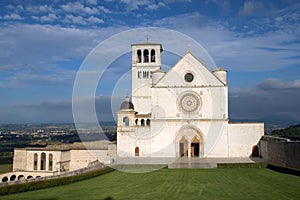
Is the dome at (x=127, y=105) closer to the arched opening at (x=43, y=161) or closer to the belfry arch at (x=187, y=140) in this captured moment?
the belfry arch at (x=187, y=140)

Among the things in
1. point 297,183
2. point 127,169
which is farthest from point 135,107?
point 297,183

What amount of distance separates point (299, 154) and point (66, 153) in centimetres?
2717

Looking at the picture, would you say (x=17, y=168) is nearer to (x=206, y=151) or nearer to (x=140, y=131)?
(x=140, y=131)

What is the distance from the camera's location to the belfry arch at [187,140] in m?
38.1

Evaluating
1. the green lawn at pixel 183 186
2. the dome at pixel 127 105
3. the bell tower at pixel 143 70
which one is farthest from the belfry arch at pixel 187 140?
the green lawn at pixel 183 186

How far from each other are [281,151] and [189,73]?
46.6ft

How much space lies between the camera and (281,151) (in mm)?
28734

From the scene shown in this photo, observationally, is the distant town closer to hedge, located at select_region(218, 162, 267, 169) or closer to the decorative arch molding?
the decorative arch molding

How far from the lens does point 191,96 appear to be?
38.3m

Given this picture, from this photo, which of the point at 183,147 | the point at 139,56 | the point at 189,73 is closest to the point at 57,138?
the point at 139,56

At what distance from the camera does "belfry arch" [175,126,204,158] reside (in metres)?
38.1

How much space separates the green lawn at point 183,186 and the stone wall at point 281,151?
1829 millimetres

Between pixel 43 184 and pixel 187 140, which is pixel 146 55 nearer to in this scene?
pixel 187 140

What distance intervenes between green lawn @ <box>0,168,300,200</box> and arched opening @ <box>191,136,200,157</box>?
35.9 feet
